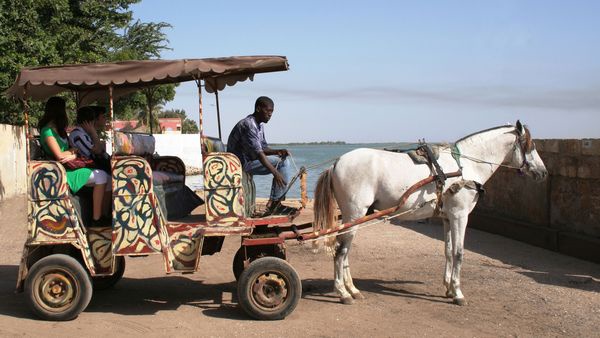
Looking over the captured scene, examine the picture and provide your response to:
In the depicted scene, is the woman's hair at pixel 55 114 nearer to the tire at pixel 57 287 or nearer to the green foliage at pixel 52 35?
the tire at pixel 57 287

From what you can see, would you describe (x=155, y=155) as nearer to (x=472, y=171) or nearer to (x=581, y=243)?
(x=472, y=171)

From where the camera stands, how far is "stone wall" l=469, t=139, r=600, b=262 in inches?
369

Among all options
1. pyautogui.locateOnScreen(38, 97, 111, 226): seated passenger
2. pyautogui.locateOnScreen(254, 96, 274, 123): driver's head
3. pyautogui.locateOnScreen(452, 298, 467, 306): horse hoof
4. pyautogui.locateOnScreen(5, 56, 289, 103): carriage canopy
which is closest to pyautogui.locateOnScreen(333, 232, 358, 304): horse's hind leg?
pyautogui.locateOnScreen(452, 298, 467, 306): horse hoof

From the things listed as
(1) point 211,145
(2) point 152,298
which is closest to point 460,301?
(1) point 211,145

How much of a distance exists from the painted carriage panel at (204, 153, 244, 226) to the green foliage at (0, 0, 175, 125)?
4493 millimetres

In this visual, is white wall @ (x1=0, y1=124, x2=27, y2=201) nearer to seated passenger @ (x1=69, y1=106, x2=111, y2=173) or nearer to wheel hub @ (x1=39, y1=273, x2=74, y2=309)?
seated passenger @ (x1=69, y1=106, x2=111, y2=173)

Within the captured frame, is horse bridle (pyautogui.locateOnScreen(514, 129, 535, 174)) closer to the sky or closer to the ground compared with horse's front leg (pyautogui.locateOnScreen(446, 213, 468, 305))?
closer to the sky

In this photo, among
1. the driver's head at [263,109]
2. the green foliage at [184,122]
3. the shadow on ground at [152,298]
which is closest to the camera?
the shadow on ground at [152,298]

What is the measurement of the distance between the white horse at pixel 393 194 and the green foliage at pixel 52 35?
447 centimetres

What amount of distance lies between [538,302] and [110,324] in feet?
15.5

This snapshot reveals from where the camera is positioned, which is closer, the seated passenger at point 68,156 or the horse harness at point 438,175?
the seated passenger at point 68,156

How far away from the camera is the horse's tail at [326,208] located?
7.00 m

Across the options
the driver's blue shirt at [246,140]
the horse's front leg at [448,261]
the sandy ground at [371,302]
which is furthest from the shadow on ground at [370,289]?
the driver's blue shirt at [246,140]

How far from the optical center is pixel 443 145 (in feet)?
23.9
